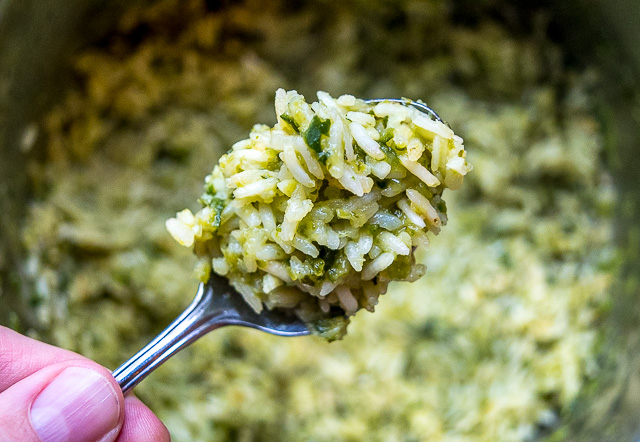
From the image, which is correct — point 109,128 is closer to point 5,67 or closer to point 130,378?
point 5,67

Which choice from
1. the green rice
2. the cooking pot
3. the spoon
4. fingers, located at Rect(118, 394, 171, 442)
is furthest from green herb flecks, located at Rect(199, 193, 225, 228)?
the cooking pot

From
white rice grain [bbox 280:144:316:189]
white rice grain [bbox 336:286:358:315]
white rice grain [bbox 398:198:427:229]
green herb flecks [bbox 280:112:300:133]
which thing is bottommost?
white rice grain [bbox 336:286:358:315]

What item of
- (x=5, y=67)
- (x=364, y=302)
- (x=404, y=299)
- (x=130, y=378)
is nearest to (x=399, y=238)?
(x=364, y=302)

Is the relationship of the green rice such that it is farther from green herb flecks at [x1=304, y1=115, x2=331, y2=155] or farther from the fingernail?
the fingernail

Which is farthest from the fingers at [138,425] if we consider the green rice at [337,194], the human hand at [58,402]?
the green rice at [337,194]

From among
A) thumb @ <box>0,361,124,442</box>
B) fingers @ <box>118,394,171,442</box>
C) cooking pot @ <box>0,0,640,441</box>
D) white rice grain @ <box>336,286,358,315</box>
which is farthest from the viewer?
cooking pot @ <box>0,0,640,441</box>

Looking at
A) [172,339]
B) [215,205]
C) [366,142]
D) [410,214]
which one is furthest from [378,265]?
[172,339]

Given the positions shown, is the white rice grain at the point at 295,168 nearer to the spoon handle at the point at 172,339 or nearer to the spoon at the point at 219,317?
the spoon at the point at 219,317
